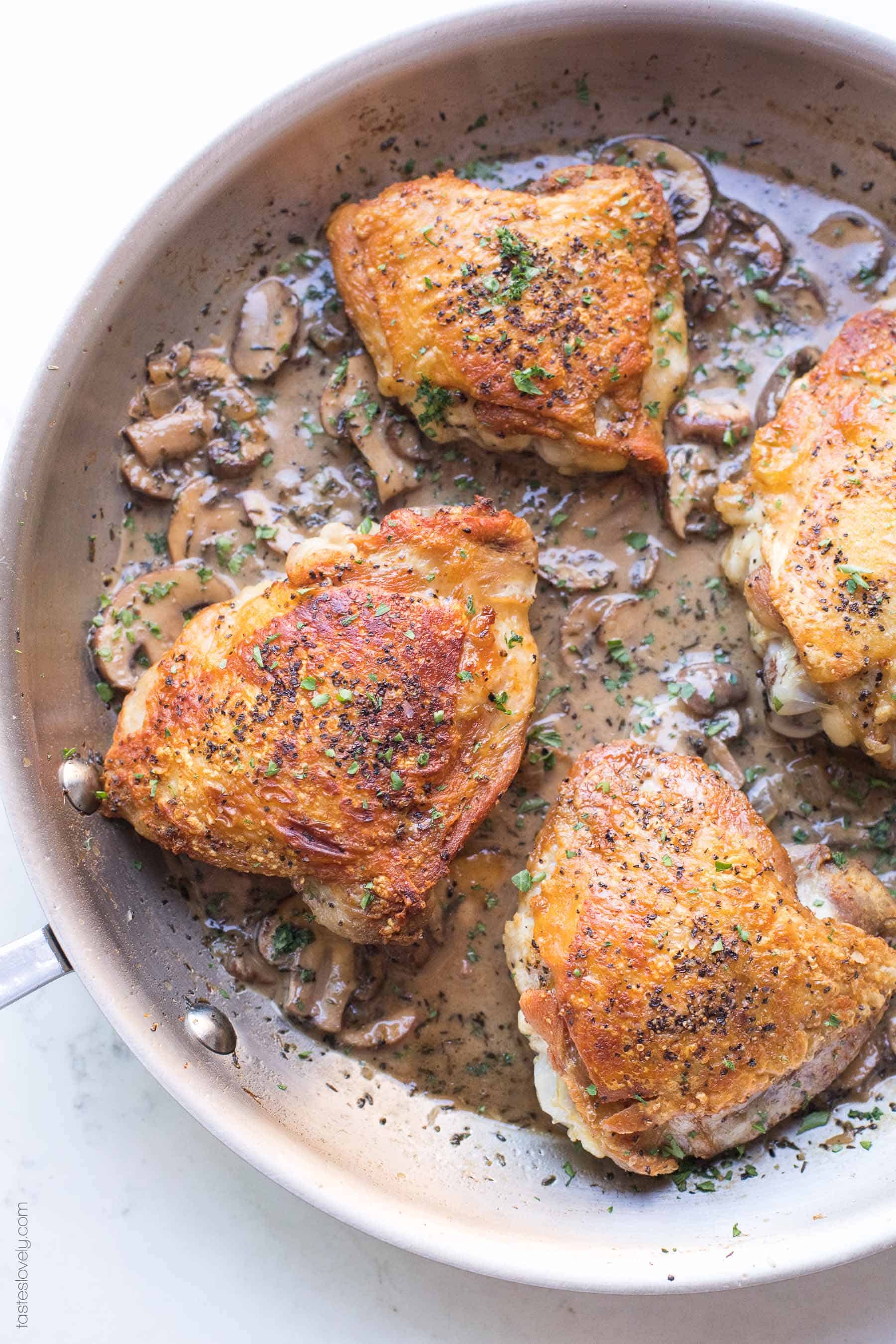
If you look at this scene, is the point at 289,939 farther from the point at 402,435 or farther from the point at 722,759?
the point at 402,435

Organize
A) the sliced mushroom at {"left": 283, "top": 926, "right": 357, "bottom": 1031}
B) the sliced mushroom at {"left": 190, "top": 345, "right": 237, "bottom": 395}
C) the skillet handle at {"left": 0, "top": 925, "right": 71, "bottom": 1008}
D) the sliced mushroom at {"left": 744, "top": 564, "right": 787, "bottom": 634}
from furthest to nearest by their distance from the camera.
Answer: the sliced mushroom at {"left": 190, "top": 345, "right": 237, "bottom": 395} → the sliced mushroom at {"left": 283, "top": 926, "right": 357, "bottom": 1031} → the sliced mushroom at {"left": 744, "top": 564, "right": 787, "bottom": 634} → the skillet handle at {"left": 0, "top": 925, "right": 71, "bottom": 1008}

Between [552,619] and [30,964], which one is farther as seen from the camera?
[552,619]

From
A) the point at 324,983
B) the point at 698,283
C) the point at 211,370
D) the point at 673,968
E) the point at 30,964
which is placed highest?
the point at 698,283

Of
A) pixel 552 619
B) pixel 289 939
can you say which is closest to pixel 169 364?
pixel 552 619

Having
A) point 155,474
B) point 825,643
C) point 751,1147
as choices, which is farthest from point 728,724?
point 155,474

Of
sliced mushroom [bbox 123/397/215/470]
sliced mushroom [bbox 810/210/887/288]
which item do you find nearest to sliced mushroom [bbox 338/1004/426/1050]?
sliced mushroom [bbox 123/397/215/470]

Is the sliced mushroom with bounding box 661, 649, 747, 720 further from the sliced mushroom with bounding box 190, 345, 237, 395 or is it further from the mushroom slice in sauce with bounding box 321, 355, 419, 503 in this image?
the sliced mushroom with bounding box 190, 345, 237, 395
